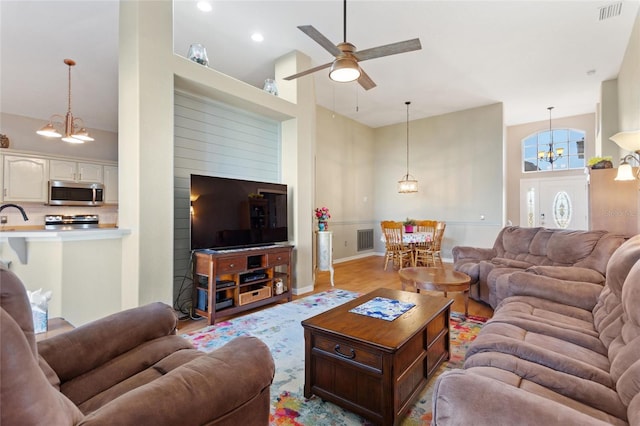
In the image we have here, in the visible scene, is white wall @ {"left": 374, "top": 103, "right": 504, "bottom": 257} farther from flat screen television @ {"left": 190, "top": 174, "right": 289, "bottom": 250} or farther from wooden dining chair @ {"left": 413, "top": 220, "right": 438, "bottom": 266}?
flat screen television @ {"left": 190, "top": 174, "right": 289, "bottom": 250}

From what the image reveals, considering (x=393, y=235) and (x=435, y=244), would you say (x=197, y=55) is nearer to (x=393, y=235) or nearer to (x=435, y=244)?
(x=393, y=235)

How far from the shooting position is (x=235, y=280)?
3.45 metres

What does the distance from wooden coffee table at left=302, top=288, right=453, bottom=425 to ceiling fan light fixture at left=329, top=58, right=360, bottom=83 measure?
2024 mm

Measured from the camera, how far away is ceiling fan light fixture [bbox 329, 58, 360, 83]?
263 centimetres

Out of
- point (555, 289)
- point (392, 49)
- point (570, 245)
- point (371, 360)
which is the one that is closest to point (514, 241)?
point (570, 245)

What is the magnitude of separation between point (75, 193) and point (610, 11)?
29.6 ft

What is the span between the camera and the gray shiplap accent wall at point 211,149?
354cm

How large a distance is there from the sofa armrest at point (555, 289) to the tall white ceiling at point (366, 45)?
3.04 metres

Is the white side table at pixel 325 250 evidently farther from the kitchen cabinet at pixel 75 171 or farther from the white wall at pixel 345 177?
the kitchen cabinet at pixel 75 171

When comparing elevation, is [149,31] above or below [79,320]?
above

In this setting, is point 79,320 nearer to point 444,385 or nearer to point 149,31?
point 149,31

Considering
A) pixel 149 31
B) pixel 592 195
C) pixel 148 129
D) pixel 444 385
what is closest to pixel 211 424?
pixel 444 385

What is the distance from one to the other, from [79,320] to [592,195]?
565cm

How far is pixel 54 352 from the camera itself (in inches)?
49.6
